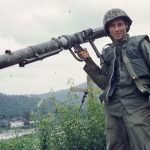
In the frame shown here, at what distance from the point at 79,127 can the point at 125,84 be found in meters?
4.19

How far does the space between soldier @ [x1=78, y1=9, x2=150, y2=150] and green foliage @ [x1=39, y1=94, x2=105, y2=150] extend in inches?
150

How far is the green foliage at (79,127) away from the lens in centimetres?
1046

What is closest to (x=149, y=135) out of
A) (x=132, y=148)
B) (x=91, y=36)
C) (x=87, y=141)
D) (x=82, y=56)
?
(x=132, y=148)

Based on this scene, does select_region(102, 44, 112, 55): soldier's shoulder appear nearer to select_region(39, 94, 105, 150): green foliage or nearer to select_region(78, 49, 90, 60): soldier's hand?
select_region(78, 49, 90, 60): soldier's hand

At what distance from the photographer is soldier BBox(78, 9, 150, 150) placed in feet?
20.5

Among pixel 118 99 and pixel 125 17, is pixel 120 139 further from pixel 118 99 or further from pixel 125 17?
pixel 125 17

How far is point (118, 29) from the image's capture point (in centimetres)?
645

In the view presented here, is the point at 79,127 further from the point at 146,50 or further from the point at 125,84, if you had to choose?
the point at 146,50

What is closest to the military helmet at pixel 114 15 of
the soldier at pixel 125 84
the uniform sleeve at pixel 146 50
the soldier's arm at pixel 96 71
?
the soldier at pixel 125 84

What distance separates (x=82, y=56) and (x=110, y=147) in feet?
4.29

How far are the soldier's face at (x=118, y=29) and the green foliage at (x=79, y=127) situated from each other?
408 cm

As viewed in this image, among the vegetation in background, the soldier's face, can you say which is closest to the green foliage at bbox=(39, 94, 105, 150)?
the vegetation in background

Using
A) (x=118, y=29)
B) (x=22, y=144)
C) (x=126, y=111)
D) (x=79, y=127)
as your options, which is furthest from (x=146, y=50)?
(x=22, y=144)

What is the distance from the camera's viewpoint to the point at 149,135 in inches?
244
